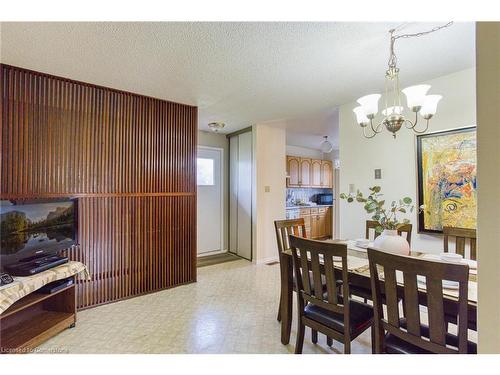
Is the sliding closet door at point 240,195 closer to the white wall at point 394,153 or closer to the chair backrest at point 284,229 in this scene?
the white wall at point 394,153

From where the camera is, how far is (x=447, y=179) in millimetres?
2373

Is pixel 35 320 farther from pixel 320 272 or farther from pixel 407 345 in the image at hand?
pixel 407 345

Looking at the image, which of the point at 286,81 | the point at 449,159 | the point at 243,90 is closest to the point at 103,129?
the point at 243,90

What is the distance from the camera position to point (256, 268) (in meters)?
3.96

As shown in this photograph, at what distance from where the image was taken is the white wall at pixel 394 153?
234 cm

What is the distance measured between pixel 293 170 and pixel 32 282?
4925 millimetres

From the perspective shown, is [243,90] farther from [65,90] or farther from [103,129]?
[65,90]

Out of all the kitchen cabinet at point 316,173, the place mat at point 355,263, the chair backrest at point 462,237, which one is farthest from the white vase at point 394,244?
the kitchen cabinet at point 316,173

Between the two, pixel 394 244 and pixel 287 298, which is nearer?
pixel 394 244

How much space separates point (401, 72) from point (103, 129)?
3075mm

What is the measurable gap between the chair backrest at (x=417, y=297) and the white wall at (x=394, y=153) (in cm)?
169

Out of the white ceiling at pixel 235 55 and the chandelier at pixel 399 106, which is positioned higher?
the white ceiling at pixel 235 55

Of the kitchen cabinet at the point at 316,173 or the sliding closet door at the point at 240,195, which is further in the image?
the kitchen cabinet at the point at 316,173

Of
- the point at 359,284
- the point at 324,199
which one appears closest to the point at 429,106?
the point at 359,284
